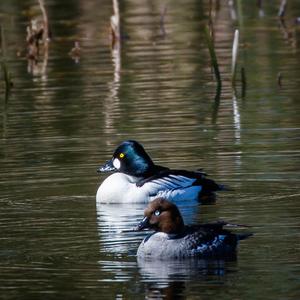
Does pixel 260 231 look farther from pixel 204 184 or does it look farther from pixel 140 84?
pixel 140 84

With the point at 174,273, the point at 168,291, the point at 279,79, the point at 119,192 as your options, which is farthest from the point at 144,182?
the point at 279,79

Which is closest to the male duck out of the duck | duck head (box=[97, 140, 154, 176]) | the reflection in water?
duck head (box=[97, 140, 154, 176])

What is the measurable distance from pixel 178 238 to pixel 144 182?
3.34 m

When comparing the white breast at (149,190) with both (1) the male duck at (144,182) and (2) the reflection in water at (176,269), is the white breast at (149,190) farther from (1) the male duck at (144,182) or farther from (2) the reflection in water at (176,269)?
→ (2) the reflection in water at (176,269)

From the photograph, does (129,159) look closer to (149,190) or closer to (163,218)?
(149,190)

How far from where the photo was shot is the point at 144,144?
15555 millimetres

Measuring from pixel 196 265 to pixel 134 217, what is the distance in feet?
8.41

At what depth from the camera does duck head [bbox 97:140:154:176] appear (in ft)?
45.4

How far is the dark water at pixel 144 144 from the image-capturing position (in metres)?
9.67

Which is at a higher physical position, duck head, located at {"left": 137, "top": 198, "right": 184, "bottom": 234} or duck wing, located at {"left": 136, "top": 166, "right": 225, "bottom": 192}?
duck head, located at {"left": 137, "top": 198, "right": 184, "bottom": 234}

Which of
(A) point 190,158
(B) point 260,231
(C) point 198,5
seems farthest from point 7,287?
(C) point 198,5

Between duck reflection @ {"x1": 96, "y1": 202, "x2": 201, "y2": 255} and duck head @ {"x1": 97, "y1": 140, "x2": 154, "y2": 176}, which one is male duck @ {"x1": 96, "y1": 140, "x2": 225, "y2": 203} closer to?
duck head @ {"x1": 97, "y1": 140, "x2": 154, "y2": 176}

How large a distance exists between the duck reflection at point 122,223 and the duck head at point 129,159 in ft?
1.94

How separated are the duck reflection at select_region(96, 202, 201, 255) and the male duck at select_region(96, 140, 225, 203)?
0.12m
